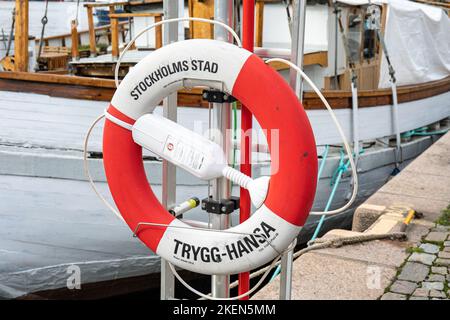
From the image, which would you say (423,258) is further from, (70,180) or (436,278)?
(70,180)

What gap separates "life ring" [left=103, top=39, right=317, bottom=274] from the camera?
8.32 ft

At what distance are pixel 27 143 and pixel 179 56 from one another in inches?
133

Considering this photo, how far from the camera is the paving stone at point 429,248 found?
14.8 ft

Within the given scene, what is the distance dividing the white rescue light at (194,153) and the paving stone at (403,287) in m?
1.62

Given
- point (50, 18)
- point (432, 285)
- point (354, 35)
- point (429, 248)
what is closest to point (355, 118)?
point (354, 35)

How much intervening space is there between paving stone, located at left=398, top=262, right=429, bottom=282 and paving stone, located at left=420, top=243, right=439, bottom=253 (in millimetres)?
269

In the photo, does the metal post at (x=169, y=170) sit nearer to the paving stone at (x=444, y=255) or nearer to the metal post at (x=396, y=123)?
the paving stone at (x=444, y=255)

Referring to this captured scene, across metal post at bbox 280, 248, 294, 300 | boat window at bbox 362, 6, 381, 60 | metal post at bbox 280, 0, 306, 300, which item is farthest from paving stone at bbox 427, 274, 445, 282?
boat window at bbox 362, 6, 381, 60

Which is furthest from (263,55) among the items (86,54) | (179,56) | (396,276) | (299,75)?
(86,54)

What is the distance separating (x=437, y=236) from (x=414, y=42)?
14.5ft

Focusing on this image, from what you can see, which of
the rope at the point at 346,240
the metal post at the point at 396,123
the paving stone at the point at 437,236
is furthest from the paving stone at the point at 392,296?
the metal post at the point at 396,123

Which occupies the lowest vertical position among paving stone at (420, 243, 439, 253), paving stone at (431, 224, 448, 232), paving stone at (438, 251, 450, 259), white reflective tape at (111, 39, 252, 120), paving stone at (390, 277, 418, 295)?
paving stone at (390, 277, 418, 295)

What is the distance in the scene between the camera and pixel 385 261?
429 centimetres

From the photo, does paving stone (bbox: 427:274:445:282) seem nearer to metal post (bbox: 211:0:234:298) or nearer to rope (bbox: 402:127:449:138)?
metal post (bbox: 211:0:234:298)
